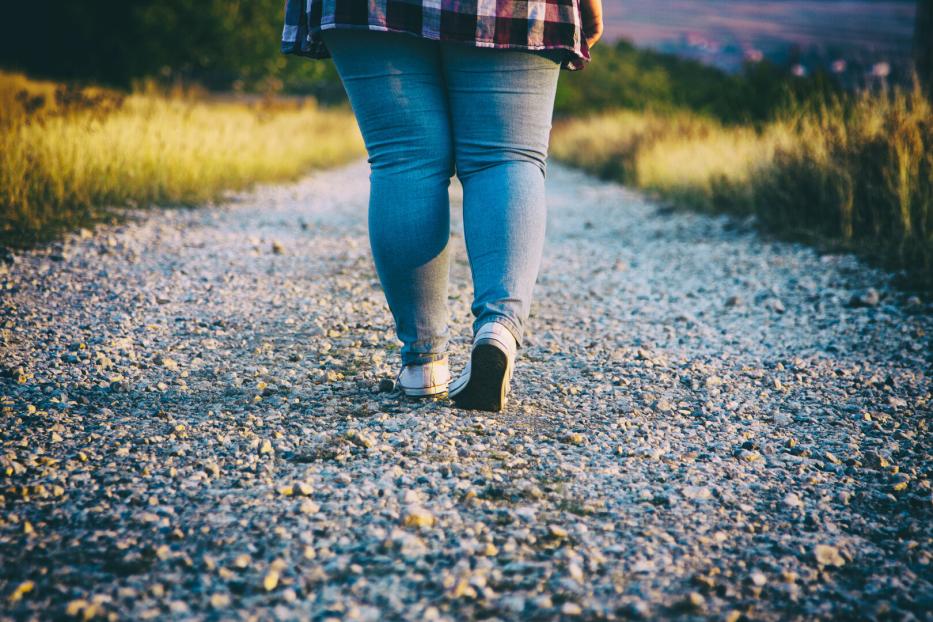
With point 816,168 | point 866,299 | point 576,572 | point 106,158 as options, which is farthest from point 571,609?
point 106,158

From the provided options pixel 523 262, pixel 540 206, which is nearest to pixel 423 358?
pixel 523 262

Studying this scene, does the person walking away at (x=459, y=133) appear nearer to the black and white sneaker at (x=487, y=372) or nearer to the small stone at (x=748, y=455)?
the black and white sneaker at (x=487, y=372)

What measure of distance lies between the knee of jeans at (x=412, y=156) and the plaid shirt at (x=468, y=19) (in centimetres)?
27

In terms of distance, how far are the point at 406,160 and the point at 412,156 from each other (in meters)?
0.02

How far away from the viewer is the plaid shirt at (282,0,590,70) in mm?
1689

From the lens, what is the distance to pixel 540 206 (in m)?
1.91

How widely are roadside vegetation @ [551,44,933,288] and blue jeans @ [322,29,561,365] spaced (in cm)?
266

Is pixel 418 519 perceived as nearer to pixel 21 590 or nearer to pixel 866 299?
pixel 21 590

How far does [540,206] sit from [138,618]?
1337 millimetres

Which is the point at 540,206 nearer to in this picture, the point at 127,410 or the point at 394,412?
the point at 394,412

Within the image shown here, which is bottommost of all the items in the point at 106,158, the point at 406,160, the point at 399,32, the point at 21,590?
the point at 21,590

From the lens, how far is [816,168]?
16.2ft

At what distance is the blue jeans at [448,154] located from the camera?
1.79m

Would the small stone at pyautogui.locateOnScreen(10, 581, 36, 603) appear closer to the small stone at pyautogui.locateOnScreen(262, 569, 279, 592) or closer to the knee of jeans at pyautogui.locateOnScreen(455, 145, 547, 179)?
the small stone at pyautogui.locateOnScreen(262, 569, 279, 592)
